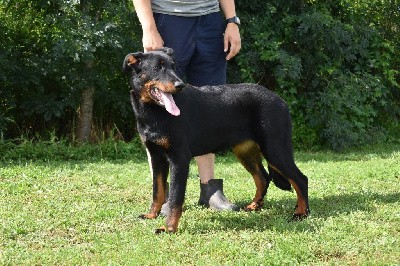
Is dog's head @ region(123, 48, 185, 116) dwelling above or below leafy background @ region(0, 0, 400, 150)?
above

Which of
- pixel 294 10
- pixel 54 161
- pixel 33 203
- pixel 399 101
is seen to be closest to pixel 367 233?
pixel 33 203

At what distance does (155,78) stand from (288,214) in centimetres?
164

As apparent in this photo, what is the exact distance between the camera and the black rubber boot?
5227 mm

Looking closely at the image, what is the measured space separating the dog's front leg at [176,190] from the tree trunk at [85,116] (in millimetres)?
6158

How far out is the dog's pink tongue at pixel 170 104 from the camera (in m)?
4.30

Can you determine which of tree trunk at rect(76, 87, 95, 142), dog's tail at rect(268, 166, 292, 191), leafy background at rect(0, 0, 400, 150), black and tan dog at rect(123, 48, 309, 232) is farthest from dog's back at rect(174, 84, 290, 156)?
tree trunk at rect(76, 87, 95, 142)

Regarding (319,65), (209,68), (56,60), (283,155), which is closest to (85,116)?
(56,60)

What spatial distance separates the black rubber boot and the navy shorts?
35.0 inches

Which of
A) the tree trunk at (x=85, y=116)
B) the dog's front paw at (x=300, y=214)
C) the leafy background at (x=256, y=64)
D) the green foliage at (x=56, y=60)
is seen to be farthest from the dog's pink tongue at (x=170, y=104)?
the tree trunk at (x=85, y=116)

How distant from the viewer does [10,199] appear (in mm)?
5797

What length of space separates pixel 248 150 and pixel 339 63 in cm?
684

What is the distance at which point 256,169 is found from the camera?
5398mm

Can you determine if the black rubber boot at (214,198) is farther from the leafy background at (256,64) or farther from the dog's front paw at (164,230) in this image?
the leafy background at (256,64)

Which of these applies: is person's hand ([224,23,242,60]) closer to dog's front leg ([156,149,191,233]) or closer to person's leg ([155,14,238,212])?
person's leg ([155,14,238,212])
